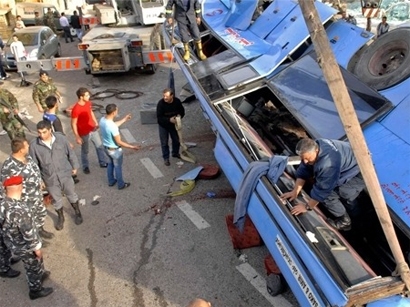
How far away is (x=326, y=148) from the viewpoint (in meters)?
3.57

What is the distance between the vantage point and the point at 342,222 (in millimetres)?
3834

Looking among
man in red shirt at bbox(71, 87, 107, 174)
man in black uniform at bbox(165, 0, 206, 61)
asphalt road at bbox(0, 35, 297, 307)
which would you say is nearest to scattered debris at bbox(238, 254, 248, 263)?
asphalt road at bbox(0, 35, 297, 307)

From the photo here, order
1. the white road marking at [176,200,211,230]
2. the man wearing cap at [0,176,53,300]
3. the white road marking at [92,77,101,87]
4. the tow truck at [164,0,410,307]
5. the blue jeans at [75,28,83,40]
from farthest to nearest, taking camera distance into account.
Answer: the blue jeans at [75,28,83,40] < the white road marking at [92,77,101,87] < the white road marking at [176,200,211,230] < the man wearing cap at [0,176,53,300] < the tow truck at [164,0,410,307]

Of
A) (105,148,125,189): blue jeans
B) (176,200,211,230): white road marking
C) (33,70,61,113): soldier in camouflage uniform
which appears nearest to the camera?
(176,200,211,230): white road marking

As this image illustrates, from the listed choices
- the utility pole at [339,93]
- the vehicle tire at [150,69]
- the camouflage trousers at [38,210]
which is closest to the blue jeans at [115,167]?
the camouflage trousers at [38,210]

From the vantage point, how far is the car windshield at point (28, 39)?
1310cm

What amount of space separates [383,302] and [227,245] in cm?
256

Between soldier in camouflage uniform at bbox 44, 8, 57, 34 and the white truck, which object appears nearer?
the white truck

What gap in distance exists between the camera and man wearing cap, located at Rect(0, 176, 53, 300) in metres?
3.95

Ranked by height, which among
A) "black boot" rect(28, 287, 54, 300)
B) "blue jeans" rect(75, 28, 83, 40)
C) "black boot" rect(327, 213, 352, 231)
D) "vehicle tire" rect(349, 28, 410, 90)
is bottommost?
"blue jeans" rect(75, 28, 83, 40)

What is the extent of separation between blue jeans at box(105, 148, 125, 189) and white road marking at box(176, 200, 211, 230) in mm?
1024

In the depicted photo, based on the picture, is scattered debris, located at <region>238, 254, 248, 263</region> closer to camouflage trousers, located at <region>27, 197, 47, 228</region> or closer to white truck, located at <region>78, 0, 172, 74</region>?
camouflage trousers, located at <region>27, 197, 47, 228</region>

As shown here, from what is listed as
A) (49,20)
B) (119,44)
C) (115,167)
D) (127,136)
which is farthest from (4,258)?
(49,20)

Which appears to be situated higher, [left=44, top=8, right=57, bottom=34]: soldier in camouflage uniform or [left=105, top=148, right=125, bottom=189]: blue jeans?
[left=105, top=148, right=125, bottom=189]: blue jeans
